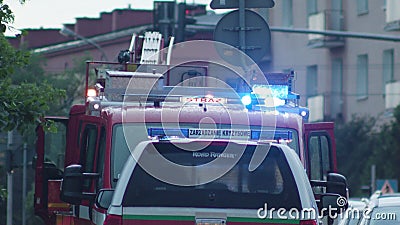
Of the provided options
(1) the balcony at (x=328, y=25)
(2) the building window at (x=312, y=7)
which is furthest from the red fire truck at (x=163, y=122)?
(2) the building window at (x=312, y=7)

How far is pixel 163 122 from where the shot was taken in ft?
37.4

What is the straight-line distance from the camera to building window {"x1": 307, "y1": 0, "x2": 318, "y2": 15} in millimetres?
48106

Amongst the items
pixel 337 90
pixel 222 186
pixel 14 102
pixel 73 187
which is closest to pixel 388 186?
pixel 337 90

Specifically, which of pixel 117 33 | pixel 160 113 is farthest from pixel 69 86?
pixel 160 113

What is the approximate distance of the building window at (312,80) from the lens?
4891 cm

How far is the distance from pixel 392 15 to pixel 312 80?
27.4 feet

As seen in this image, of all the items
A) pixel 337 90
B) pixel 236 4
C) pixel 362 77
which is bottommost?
pixel 236 4

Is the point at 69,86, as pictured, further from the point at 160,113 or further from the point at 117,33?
the point at 160,113

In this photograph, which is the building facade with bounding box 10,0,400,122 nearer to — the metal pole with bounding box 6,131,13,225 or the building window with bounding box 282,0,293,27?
the building window with bounding box 282,0,293,27

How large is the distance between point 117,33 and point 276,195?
56.6 meters

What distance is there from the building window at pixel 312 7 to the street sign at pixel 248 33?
32.8 m

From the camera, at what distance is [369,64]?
44.6 meters

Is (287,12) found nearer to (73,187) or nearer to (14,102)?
(14,102)

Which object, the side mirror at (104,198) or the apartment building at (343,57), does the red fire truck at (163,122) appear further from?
the apartment building at (343,57)
